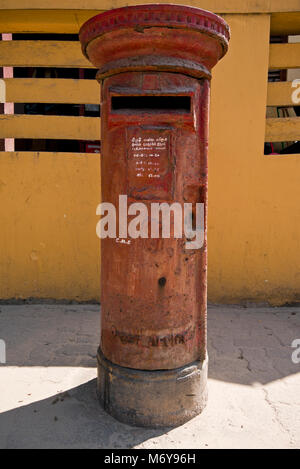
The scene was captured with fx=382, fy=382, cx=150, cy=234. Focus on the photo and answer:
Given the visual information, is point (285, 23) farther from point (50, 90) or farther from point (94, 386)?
point (94, 386)

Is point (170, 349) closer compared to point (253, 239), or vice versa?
point (170, 349)

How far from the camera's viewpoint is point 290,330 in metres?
3.61

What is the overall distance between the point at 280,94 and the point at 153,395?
338 centimetres

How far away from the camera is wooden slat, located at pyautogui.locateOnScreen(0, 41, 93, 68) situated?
3979 millimetres

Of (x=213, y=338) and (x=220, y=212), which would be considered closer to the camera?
(x=213, y=338)

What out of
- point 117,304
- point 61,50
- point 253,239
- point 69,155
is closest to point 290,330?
point 253,239

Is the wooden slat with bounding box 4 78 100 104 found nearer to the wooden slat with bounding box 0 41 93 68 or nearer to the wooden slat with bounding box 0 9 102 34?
the wooden slat with bounding box 0 41 93 68

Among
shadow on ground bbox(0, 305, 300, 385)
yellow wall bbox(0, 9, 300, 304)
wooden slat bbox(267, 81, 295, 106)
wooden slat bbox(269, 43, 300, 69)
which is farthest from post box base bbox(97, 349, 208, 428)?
wooden slat bbox(269, 43, 300, 69)

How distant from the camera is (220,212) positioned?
13.3ft

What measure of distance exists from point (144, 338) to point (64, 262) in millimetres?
2146

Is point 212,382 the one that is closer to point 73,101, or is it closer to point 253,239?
point 253,239

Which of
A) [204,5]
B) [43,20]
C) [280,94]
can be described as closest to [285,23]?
[280,94]

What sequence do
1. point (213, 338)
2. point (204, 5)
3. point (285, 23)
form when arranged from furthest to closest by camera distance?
point (285, 23) → point (204, 5) → point (213, 338)

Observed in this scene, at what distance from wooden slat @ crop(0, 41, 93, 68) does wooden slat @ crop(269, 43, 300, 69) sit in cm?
195
